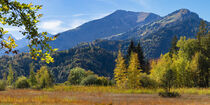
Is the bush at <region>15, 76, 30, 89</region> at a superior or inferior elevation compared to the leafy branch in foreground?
inferior

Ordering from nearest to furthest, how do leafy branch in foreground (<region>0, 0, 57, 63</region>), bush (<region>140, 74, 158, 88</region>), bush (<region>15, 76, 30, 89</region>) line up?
leafy branch in foreground (<region>0, 0, 57, 63</region>) < bush (<region>140, 74, 158, 88</region>) < bush (<region>15, 76, 30, 89</region>)

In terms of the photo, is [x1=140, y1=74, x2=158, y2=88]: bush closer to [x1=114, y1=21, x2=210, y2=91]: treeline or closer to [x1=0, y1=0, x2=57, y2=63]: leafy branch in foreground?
[x1=114, y1=21, x2=210, y2=91]: treeline

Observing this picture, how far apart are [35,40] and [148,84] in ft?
123

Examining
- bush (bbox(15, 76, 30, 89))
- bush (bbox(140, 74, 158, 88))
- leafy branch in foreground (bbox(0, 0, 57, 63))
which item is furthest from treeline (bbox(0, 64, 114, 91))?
leafy branch in foreground (bbox(0, 0, 57, 63))

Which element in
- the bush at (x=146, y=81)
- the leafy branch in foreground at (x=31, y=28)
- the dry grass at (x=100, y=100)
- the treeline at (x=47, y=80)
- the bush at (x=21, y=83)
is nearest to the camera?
the leafy branch in foreground at (x=31, y=28)

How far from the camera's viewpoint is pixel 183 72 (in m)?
44.5

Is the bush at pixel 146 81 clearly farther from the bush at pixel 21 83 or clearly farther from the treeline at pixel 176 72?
the bush at pixel 21 83

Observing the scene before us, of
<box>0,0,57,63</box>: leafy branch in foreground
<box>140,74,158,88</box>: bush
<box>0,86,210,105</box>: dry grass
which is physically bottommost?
<box>0,86,210,105</box>: dry grass

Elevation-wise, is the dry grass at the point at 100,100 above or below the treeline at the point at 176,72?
below

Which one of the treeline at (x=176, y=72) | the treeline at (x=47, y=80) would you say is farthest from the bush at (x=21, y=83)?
the treeline at (x=176, y=72)

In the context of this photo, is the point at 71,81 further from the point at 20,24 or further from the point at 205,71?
the point at 20,24

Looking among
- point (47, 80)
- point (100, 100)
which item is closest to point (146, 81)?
point (100, 100)

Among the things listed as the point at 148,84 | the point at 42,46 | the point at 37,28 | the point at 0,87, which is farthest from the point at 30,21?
the point at 0,87

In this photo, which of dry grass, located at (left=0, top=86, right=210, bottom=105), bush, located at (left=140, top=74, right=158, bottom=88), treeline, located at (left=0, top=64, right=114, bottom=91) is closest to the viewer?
dry grass, located at (left=0, top=86, right=210, bottom=105)
